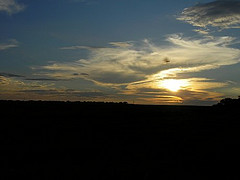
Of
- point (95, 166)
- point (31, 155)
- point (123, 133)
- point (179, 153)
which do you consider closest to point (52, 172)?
point (95, 166)

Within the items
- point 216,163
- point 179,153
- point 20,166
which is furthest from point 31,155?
point 216,163

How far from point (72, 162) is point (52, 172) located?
247 centimetres

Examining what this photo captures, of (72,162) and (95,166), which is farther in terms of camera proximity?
(72,162)

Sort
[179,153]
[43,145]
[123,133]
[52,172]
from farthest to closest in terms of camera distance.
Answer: [123,133]
[43,145]
[179,153]
[52,172]

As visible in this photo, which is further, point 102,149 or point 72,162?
→ point 102,149

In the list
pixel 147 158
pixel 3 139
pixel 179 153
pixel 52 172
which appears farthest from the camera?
pixel 3 139

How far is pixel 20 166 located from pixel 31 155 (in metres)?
2.83

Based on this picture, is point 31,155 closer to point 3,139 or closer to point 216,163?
point 3,139

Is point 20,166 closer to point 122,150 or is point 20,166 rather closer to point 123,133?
point 122,150

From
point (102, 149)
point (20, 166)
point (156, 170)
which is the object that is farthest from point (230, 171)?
point (20, 166)

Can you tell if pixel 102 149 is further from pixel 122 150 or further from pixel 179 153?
pixel 179 153

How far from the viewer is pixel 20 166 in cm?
1517

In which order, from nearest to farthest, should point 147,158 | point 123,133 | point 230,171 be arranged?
point 230,171
point 147,158
point 123,133

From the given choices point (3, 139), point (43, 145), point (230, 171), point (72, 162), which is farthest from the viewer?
point (3, 139)
